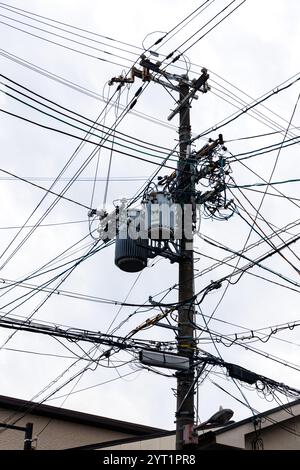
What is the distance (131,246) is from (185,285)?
53.2 inches

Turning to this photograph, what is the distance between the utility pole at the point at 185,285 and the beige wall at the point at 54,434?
1045 cm

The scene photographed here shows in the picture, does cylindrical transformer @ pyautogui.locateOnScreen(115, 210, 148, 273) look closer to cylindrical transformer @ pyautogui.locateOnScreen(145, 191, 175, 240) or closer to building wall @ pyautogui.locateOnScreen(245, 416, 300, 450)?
cylindrical transformer @ pyautogui.locateOnScreen(145, 191, 175, 240)

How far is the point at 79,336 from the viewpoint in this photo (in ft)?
41.1

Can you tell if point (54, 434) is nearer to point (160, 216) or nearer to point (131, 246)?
point (131, 246)

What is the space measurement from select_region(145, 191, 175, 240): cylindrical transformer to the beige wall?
10615mm

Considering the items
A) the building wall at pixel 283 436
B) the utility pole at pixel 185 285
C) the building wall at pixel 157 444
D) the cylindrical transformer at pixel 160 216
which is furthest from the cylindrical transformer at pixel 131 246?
the building wall at pixel 283 436

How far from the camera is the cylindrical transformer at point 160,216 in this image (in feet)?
44.1

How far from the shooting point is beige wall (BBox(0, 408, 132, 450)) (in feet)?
69.9

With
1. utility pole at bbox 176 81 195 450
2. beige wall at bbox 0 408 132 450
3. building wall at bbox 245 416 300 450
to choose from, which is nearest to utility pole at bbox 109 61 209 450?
utility pole at bbox 176 81 195 450

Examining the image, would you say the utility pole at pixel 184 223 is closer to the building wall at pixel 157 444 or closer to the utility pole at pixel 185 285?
the utility pole at pixel 185 285
